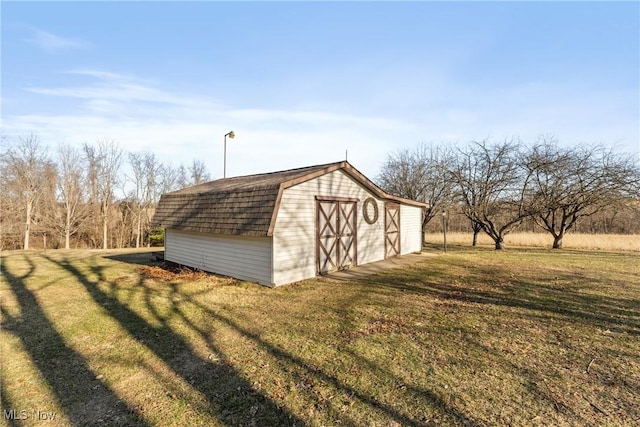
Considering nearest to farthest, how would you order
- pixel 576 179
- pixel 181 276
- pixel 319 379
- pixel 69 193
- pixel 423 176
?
1. pixel 319 379
2. pixel 181 276
3. pixel 576 179
4. pixel 423 176
5. pixel 69 193

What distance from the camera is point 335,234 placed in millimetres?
10172

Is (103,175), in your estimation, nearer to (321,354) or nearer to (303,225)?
(303,225)

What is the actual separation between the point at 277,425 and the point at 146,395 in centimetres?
158

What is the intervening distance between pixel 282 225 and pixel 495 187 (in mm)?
14441

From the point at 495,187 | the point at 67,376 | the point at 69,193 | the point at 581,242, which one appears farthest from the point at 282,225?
the point at 69,193

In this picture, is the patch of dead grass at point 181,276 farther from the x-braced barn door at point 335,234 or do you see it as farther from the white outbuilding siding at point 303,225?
the x-braced barn door at point 335,234

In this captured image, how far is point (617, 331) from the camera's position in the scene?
4906 mm

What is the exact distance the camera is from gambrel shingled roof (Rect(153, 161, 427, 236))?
7.75 metres

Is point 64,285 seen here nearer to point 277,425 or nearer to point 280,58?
point 277,425

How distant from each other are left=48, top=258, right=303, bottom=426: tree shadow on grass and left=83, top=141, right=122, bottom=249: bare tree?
72.9 ft

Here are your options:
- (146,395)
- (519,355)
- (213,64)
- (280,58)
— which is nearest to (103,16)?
(213,64)

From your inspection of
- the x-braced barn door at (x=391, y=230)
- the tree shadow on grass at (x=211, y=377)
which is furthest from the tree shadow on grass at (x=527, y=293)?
the tree shadow on grass at (x=211, y=377)

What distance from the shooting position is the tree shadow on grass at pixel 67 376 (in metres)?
2.95

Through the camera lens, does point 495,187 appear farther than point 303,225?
Yes
